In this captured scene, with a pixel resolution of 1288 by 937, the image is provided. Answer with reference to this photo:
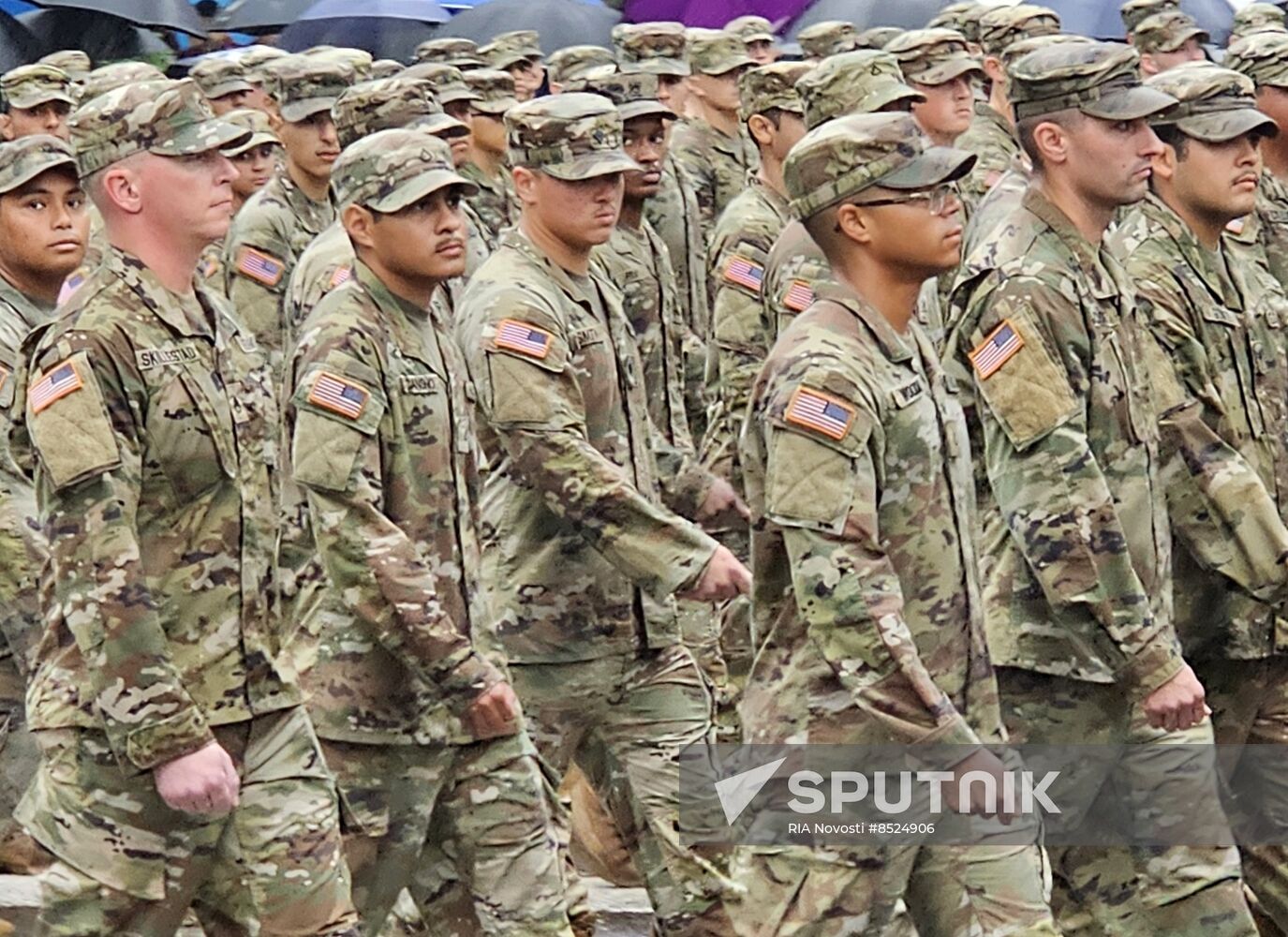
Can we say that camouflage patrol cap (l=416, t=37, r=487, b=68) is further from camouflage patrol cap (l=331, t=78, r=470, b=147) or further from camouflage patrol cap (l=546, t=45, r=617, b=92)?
camouflage patrol cap (l=331, t=78, r=470, b=147)

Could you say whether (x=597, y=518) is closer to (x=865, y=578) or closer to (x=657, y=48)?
(x=865, y=578)

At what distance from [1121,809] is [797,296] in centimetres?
242

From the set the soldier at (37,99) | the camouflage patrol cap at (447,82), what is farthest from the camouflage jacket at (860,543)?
the soldier at (37,99)

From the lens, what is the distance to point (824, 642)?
22.1 feet

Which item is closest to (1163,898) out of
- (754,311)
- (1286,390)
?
(1286,390)

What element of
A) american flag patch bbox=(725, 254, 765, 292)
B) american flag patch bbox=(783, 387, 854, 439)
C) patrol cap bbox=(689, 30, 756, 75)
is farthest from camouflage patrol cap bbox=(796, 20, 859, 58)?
american flag patch bbox=(783, 387, 854, 439)

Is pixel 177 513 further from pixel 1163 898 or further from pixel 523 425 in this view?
pixel 1163 898

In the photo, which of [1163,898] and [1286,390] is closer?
[1163,898]

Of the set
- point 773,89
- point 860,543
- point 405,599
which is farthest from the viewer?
point 773,89

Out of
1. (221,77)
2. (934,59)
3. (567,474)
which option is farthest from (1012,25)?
(567,474)

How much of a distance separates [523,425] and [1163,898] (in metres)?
2.06

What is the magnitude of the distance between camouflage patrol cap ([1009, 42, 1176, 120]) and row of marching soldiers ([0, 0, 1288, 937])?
11mm

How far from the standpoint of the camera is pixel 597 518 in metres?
8.18

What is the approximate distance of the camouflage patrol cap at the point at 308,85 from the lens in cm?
1179
